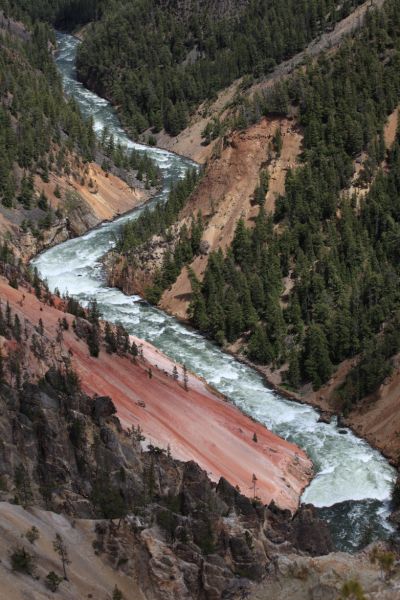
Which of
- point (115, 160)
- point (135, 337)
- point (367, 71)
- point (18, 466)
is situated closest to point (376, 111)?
point (367, 71)

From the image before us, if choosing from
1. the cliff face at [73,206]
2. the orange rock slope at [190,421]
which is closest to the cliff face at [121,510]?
the orange rock slope at [190,421]

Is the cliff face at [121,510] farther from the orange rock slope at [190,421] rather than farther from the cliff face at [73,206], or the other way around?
the cliff face at [73,206]

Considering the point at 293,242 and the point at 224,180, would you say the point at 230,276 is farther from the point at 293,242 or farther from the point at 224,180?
the point at 224,180

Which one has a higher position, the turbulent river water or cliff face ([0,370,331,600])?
cliff face ([0,370,331,600])

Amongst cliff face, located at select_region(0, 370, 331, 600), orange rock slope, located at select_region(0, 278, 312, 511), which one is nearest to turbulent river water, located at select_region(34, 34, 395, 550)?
orange rock slope, located at select_region(0, 278, 312, 511)

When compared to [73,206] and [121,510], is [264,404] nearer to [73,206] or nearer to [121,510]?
[121,510]

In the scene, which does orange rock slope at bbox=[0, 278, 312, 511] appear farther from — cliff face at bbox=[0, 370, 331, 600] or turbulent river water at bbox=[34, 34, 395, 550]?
cliff face at bbox=[0, 370, 331, 600]
